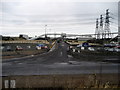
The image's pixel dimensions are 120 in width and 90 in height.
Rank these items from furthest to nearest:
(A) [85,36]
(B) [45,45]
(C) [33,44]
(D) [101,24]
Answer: (D) [101,24]
(B) [45,45]
(C) [33,44]
(A) [85,36]

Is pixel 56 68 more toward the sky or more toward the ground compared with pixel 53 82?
more toward the ground

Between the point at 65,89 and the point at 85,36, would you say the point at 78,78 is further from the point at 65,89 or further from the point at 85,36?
the point at 85,36

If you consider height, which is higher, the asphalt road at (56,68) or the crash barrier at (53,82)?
the crash barrier at (53,82)

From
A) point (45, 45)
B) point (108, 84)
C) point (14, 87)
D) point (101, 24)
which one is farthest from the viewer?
point (101, 24)

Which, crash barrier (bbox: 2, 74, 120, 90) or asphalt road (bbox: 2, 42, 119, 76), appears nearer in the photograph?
crash barrier (bbox: 2, 74, 120, 90)

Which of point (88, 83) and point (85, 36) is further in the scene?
point (85, 36)

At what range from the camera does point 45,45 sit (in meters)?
36.8

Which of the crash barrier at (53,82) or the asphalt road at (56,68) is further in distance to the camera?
the asphalt road at (56,68)

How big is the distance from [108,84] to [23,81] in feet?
13.5

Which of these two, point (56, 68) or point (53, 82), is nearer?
point (53, 82)

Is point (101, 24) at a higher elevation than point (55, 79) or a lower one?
higher

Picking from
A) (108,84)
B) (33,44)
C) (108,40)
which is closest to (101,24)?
(108,40)

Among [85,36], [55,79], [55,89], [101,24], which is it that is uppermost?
[101,24]

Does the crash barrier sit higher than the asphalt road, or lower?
higher
